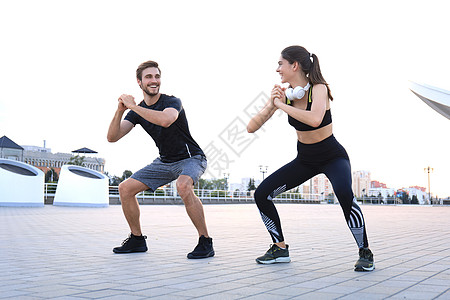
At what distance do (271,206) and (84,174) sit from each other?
18.8 m

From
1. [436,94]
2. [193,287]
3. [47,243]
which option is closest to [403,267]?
[193,287]

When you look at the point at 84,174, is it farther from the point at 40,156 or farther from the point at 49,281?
the point at 40,156

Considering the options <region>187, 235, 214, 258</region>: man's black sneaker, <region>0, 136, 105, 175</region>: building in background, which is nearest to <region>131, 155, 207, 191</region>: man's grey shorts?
<region>187, 235, 214, 258</region>: man's black sneaker

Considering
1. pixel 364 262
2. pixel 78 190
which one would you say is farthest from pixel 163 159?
pixel 78 190

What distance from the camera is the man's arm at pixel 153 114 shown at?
443cm

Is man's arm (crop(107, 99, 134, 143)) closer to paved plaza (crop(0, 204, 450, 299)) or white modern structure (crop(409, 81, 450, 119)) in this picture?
paved plaza (crop(0, 204, 450, 299))

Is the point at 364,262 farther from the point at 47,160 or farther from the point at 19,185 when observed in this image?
the point at 47,160

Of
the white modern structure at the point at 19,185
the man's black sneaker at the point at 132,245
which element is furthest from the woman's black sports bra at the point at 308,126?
the white modern structure at the point at 19,185

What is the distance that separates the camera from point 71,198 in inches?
833

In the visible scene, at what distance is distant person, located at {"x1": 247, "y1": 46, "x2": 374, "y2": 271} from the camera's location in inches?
155

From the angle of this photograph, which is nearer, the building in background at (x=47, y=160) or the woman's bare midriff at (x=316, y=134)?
the woman's bare midriff at (x=316, y=134)

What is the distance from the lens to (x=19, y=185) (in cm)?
1912

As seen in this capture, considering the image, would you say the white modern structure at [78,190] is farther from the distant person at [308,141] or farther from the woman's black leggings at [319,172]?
the distant person at [308,141]

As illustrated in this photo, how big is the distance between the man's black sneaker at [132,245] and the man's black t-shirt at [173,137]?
2.96 ft
